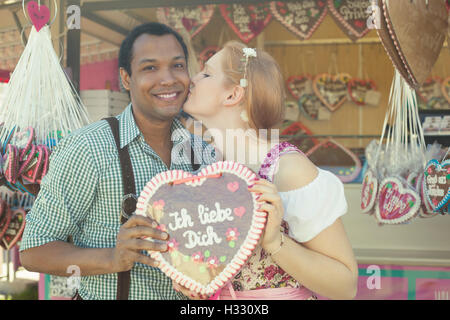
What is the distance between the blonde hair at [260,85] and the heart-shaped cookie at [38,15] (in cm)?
89

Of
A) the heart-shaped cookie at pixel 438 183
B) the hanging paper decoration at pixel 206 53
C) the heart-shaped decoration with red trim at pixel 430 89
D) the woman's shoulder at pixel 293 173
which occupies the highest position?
the hanging paper decoration at pixel 206 53

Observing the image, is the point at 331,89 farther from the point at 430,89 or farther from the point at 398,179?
the point at 398,179

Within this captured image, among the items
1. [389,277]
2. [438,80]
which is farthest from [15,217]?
[438,80]

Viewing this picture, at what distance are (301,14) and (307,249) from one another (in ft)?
8.76

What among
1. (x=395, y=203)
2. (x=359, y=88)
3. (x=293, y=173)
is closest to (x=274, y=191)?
(x=293, y=173)

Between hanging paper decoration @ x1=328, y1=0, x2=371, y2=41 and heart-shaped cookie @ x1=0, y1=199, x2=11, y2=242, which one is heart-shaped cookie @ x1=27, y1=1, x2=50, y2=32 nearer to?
heart-shaped cookie @ x1=0, y1=199, x2=11, y2=242

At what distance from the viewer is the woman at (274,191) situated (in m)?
1.17

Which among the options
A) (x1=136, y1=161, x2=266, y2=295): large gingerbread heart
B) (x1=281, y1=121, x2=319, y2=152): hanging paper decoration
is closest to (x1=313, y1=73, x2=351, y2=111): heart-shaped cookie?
(x1=281, y1=121, x2=319, y2=152): hanging paper decoration

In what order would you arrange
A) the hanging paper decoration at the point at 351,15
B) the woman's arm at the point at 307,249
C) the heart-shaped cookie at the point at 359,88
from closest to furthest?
1. the woman's arm at the point at 307,249
2. the hanging paper decoration at the point at 351,15
3. the heart-shaped cookie at the point at 359,88

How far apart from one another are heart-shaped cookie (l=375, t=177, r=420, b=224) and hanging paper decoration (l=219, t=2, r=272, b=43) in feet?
5.28

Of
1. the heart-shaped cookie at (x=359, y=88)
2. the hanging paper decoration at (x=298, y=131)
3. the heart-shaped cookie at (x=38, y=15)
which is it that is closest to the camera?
the heart-shaped cookie at (x=38, y=15)

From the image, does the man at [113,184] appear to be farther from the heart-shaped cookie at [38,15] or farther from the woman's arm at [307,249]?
the heart-shaped cookie at [38,15]

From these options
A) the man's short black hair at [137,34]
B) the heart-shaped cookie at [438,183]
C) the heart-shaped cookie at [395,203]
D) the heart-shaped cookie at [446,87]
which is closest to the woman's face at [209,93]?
the man's short black hair at [137,34]

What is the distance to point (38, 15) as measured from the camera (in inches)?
71.6
